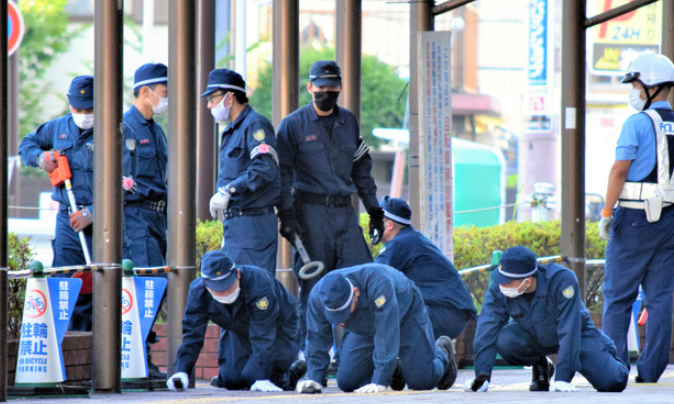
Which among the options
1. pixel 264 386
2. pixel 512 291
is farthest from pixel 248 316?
pixel 512 291

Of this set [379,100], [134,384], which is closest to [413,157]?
[134,384]

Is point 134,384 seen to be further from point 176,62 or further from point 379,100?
point 379,100

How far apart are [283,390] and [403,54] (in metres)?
47.3

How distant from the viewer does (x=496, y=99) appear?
5238 cm

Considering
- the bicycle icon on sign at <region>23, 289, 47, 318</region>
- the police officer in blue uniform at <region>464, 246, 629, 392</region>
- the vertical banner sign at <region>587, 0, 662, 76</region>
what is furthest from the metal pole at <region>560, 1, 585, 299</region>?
the vertical banner sign at <region>587, 0, 662, 76</region>

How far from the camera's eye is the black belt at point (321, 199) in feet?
28.7

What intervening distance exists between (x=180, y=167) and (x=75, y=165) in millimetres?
922

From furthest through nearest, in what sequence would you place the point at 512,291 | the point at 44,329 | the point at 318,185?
the point at 318,185
the point at 512,291
the point at 44,329

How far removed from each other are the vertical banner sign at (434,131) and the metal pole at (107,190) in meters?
3.04

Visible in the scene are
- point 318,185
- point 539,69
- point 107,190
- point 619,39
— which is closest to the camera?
point 107,190

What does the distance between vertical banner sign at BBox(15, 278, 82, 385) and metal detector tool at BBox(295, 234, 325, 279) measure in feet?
5.40

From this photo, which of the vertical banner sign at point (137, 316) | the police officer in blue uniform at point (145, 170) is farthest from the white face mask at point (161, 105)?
the vertical banner sign at point (137, 316)

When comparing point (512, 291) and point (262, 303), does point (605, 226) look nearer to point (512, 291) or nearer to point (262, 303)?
point (512, 291)

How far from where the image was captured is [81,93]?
8969 mm
